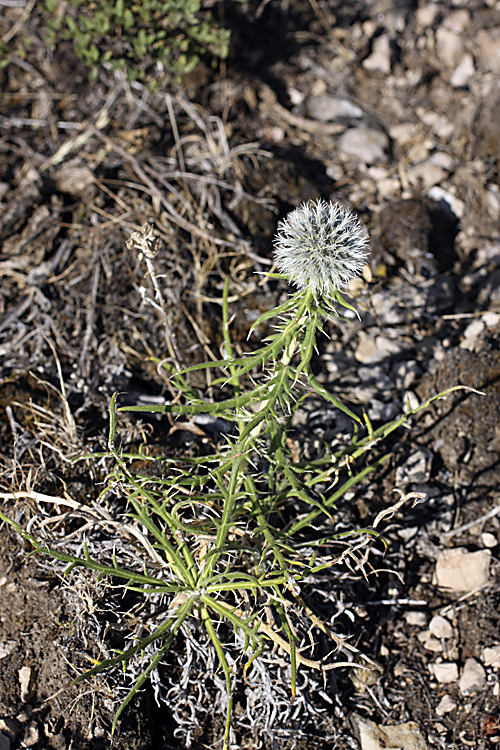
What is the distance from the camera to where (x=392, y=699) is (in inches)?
95.0

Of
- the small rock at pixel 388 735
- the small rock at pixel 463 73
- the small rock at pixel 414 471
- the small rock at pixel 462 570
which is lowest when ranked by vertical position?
the small rock at pixel 388 735

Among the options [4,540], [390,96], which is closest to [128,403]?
[4,540]

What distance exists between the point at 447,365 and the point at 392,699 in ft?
5.09

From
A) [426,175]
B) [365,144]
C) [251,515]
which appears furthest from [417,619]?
[365,144]

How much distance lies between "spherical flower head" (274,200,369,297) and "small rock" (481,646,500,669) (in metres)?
1.73

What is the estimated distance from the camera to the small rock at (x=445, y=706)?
7.83 ft

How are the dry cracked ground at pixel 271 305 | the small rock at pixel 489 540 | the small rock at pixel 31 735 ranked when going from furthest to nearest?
the small rock at pixel 489 540 → the dry cracked ground at pixel 271 305 → the small rock at pixel 31 735

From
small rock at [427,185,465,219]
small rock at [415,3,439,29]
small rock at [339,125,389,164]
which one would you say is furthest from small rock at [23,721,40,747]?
small rock at [415,3,439,29]

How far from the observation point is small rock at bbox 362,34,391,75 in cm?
427

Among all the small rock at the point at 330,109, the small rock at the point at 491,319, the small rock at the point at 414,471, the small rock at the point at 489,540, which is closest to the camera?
the small rock at the point at 489,540

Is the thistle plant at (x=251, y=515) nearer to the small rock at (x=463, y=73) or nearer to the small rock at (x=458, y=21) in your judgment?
the small rock at (x=463, y=73)

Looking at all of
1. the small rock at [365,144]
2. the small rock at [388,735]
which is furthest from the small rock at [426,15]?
the small rock at [388,735]

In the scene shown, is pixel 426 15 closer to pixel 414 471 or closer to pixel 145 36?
pixel 145 36

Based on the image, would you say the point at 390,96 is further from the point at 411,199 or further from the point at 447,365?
the point at 447,365
